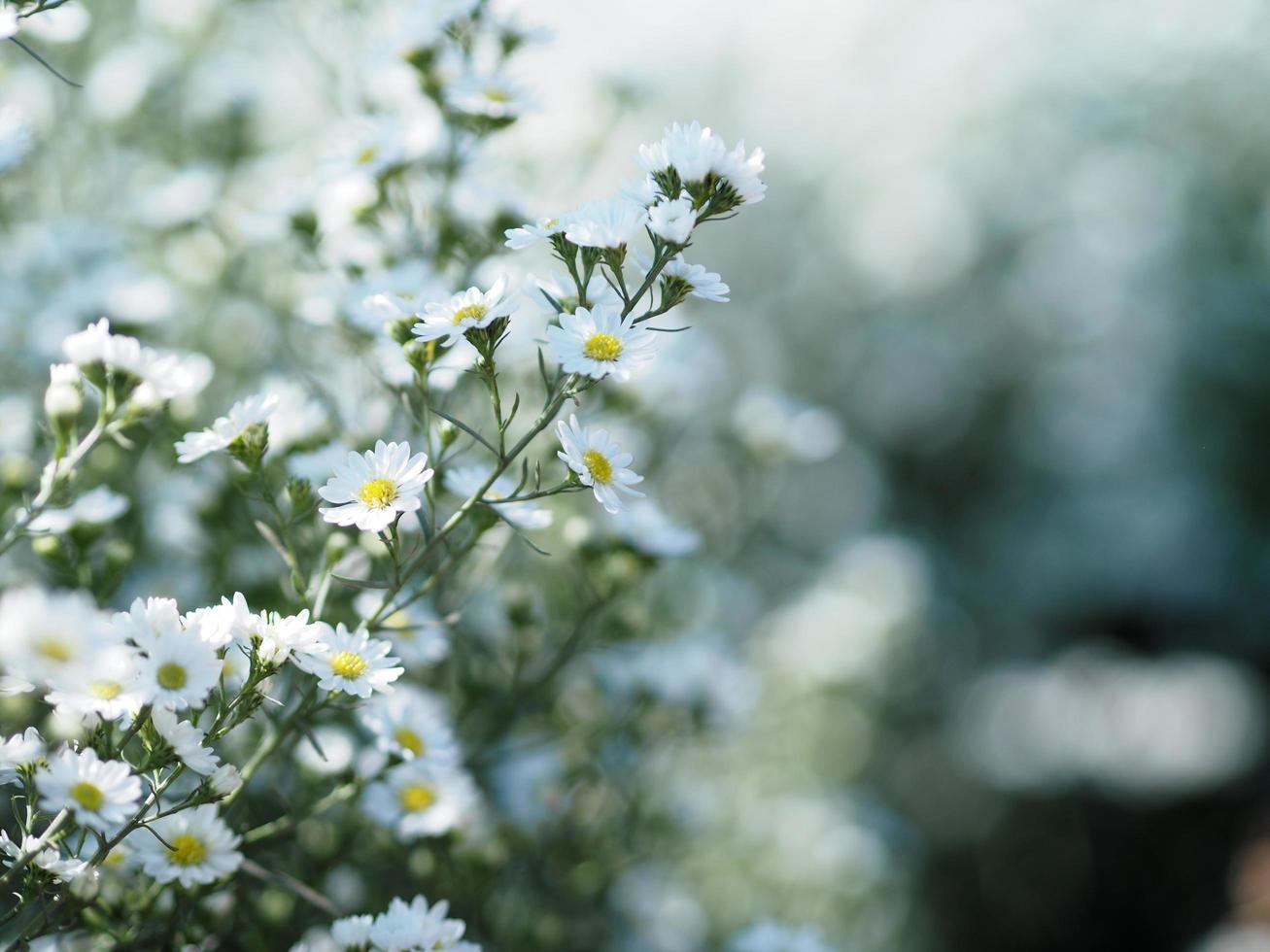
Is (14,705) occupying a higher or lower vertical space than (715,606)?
lower

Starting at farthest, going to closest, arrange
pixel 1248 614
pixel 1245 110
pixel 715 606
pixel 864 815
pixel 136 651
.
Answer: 1. pixel 1245 110
2. pixel 1248 614
3. pixel 864 815
4. pixel 715 606
5. pixel 136 651

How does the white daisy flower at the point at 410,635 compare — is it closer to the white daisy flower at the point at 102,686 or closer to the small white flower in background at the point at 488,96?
the white daisy flower at the point at 102,686

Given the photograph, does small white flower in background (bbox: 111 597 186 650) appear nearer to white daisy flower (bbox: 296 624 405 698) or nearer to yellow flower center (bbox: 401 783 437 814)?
white daisy flower (bbox: 296 624 405 698)

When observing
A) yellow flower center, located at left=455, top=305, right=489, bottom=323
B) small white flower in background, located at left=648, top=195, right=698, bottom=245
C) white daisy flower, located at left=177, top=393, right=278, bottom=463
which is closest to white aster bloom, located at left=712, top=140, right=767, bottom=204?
small white flower in background, located at left=648, top=195, right=698, bottom=245

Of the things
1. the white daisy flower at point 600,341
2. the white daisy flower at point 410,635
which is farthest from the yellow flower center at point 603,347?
the white daisy flower at point 410,635

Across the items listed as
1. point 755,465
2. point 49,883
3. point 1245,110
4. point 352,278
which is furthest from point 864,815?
point 1245,110

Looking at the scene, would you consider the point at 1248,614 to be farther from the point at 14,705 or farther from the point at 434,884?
the point at 14,705
